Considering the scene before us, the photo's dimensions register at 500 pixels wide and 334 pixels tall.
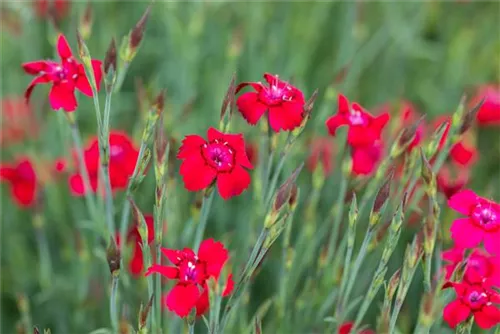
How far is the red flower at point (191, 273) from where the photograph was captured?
878 millimetres

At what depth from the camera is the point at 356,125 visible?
1142 millimetres

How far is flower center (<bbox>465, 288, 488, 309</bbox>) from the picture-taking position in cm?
93

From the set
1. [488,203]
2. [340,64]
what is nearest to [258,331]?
[488,203]

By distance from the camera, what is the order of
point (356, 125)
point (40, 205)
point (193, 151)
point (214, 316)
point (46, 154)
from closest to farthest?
point (214, 316) → point (193, 151) → point (356, 125) → point (40, 205) → point (46, 154)

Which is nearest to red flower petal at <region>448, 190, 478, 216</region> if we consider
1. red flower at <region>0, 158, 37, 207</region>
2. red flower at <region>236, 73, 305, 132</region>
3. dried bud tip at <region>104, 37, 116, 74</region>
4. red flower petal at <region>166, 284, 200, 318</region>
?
red flower at <region>236, 73, 305, 132</region>

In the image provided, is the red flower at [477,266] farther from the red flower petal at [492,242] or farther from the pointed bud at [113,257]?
the pointed bud at [113,257]

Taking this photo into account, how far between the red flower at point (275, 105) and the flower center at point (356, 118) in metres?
0.16

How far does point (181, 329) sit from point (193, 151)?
33cm

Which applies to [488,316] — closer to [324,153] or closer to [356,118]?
[356,118]

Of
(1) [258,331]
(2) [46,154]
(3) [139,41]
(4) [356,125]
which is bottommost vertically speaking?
(2) [46,154]

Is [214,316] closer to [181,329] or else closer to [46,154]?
[181,329]

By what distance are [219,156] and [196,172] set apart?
0.12 ft

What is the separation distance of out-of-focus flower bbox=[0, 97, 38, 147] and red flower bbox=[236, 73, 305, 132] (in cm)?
102

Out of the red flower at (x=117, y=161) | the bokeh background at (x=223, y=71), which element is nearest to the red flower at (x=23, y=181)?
the bokeh background at (x=223, y=71)
